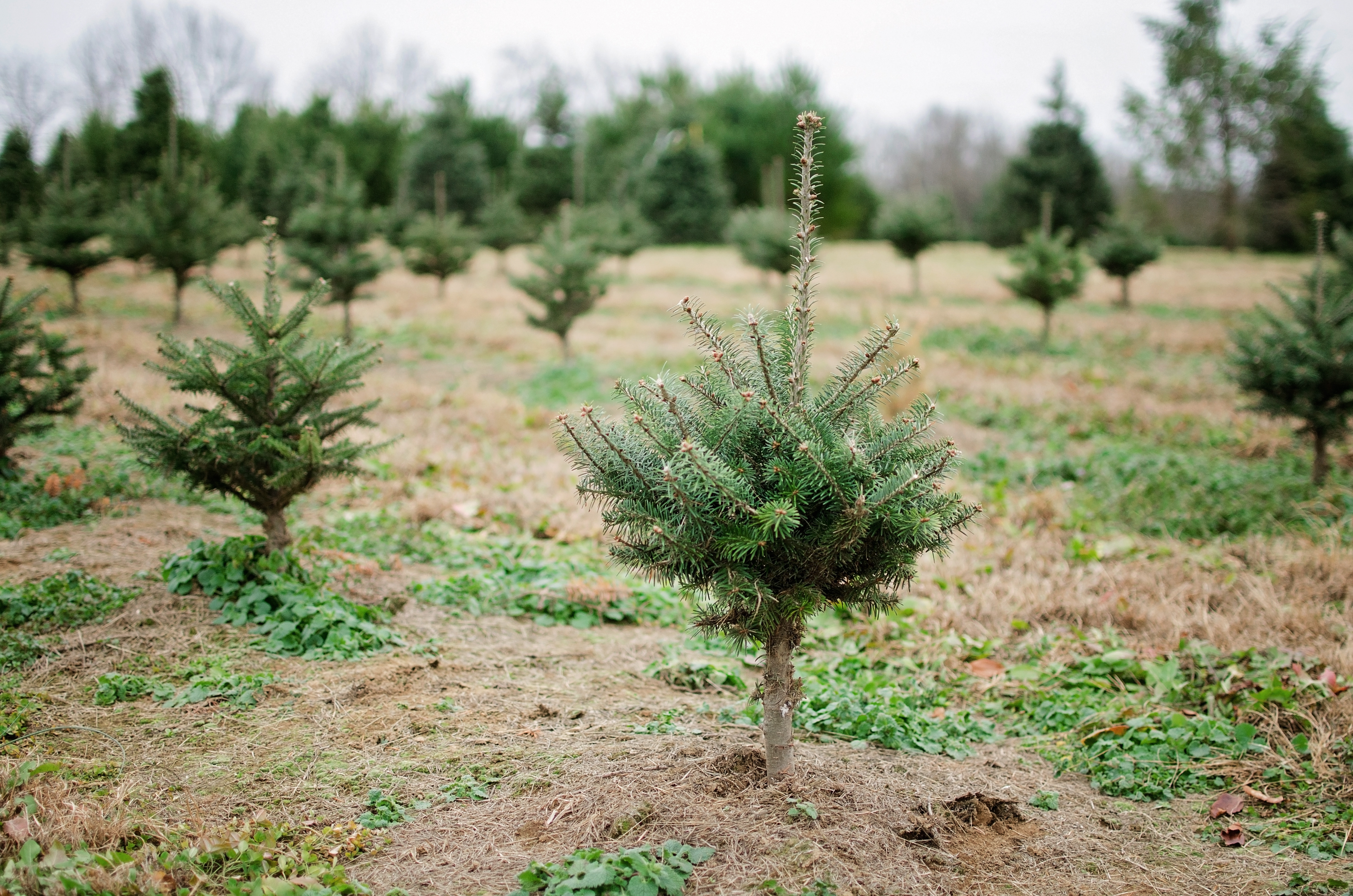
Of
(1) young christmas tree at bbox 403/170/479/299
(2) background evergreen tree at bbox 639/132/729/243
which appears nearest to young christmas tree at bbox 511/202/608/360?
(1) young christmas tree at bbox 403/170/479/299

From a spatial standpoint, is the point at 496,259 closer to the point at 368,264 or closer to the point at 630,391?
the point at 368,264

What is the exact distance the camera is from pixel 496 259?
29.9 metres

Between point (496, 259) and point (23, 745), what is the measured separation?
91.7 ft

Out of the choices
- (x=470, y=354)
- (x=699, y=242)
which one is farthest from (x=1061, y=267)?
(x=699, y=242)

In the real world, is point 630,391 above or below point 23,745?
above

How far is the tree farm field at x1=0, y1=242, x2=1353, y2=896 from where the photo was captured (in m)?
3.08

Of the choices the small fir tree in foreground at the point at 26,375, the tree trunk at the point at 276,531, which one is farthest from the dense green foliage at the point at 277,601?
the small fir tree in foreground at the point at 26,375

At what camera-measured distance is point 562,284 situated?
1380cm

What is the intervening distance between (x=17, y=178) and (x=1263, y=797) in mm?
29634

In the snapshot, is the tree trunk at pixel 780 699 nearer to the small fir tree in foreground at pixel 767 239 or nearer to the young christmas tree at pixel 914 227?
the small fir tree in foreground at pixel 767 239

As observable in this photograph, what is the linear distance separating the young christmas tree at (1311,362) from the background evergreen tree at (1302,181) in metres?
26.1

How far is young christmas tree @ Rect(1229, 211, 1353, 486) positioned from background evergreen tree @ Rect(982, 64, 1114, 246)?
90.0 ft

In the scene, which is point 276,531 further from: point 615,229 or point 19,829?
point 615,229

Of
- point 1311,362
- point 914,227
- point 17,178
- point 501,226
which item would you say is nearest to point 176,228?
point 501,226
